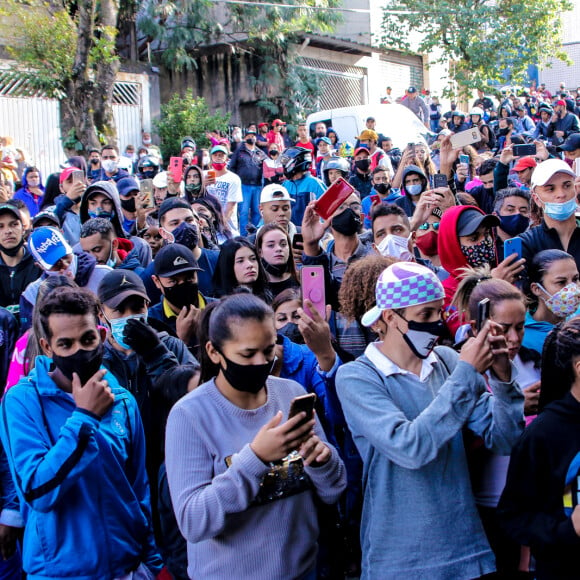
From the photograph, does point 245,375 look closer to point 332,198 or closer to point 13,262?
point 332,198

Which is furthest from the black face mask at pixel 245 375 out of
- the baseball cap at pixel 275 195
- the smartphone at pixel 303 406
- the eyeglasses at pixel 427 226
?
the baseball cap at pixel 275 195

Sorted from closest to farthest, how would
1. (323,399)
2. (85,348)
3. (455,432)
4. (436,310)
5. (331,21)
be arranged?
(455,432) → (436,310) → (85,348) → (323,399) → (331,21)

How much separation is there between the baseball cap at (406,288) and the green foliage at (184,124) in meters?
20.7

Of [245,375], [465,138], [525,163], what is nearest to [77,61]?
[525,163]

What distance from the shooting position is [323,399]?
3.98m

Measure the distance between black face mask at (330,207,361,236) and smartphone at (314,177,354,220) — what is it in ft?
0.81

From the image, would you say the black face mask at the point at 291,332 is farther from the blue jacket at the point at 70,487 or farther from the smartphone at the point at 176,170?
the smartphone at the point at 176,170

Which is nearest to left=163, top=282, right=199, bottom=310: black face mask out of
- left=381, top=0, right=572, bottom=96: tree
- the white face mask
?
the white face mask

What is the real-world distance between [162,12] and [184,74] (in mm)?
3406

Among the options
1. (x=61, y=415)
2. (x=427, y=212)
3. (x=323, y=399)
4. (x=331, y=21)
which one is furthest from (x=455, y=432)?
(x=331, y=21)

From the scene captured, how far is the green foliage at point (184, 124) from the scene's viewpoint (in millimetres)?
23781

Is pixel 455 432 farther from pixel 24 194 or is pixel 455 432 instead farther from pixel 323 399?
pixel 24 194

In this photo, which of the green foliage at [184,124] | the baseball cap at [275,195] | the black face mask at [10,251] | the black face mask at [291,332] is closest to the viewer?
the black face mask at [291,332]

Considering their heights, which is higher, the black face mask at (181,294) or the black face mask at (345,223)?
the black face mask at (345,223)
